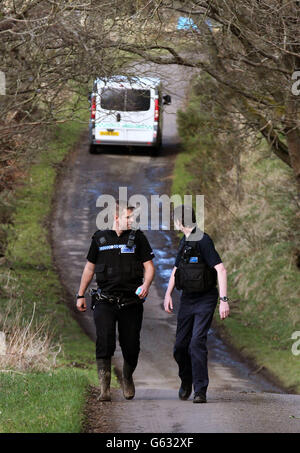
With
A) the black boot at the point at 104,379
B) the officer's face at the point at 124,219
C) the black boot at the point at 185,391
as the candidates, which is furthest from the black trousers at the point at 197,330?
the officer's face at the point at 124,219

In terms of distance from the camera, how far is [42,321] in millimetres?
19203

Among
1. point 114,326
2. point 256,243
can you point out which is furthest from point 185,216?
point 256,243

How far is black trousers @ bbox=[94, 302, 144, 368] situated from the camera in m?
9.16

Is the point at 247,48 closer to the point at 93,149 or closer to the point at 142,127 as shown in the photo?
the point at 142,127

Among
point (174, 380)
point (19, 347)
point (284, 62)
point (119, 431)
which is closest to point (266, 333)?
point (174, 380)

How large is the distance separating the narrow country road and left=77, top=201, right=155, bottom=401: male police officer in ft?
2.04

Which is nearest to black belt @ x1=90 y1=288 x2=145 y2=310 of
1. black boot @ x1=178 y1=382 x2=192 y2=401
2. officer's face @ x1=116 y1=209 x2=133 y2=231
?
officer's face @ x1=116 y1=209 x2=133 y2=231

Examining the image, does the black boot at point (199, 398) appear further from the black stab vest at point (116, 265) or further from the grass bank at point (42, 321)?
the black stab vest at point (116, 265)

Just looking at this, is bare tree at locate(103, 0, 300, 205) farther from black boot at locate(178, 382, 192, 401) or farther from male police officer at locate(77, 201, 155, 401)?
black boot at locate(178, 382, 192, 401)

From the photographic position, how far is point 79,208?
2952 centimetres

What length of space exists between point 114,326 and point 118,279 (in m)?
0.50

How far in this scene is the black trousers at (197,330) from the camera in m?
9.34
